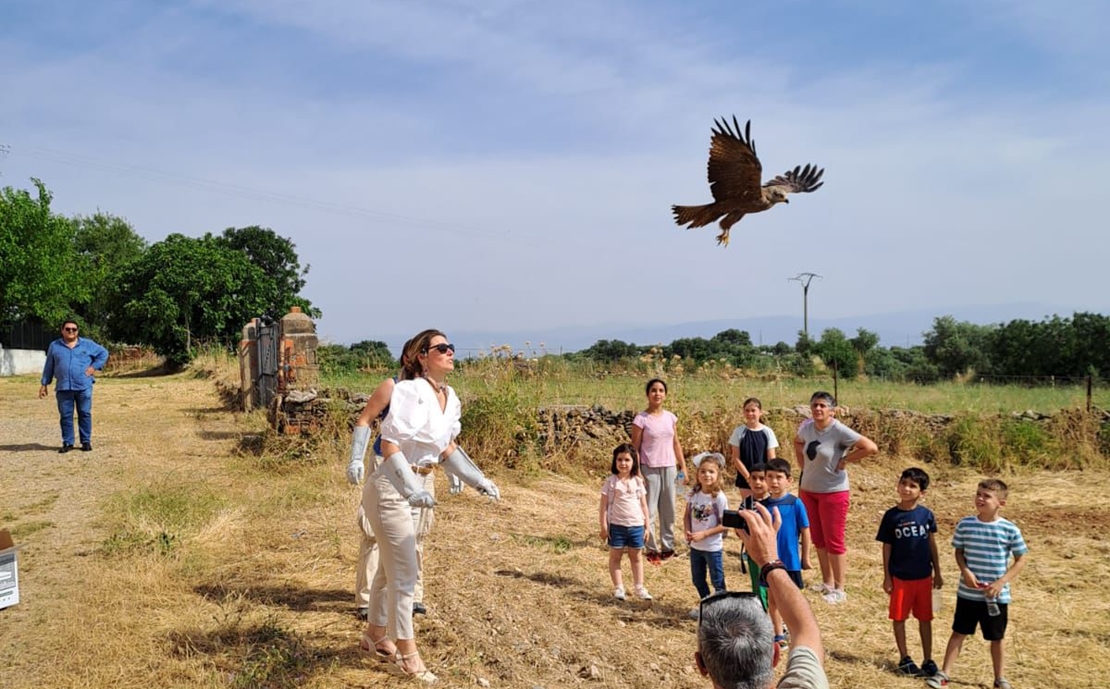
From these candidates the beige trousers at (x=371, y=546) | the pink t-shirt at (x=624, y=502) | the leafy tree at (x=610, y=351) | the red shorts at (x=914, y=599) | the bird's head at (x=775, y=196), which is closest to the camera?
the beige trousers at (x=371, y=546)

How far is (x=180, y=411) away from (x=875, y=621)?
1348 cm

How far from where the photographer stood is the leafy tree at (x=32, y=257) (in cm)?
2773

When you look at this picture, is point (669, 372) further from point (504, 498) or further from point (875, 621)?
point (875, 621)

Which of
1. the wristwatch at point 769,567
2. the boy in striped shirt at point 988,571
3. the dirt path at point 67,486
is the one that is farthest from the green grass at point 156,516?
the boy in striped shirt at point 988,571

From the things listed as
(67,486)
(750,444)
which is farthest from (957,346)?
(67,486)

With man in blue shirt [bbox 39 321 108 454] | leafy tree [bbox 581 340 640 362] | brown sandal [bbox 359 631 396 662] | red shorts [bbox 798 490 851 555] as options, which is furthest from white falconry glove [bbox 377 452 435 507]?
leafy tree [bbox 581 340 640 362]

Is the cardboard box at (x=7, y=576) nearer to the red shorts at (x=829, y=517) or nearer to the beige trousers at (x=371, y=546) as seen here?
the beige trousers at (x=371, y=546)

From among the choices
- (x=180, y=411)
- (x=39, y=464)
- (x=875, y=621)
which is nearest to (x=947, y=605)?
(x=875, y=621)

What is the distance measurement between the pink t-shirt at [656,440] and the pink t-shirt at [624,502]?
0.75 meters

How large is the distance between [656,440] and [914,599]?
2221 millimetres

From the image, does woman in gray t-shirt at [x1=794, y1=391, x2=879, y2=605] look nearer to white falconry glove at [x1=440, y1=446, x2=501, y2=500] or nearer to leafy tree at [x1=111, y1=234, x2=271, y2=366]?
white falconry glove at [x1=440, y1=446, x2=501, y2=500]

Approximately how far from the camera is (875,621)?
18.4 ft

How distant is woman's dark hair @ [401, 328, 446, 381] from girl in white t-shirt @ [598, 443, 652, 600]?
1.86 metres

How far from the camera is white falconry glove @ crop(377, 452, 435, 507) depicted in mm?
3844
